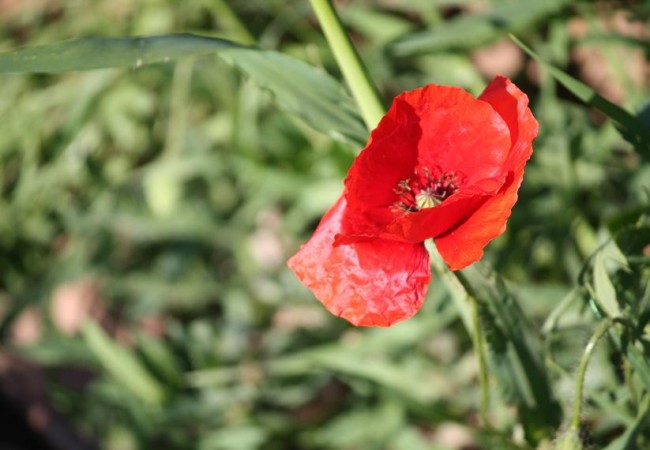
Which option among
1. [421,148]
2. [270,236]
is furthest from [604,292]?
[270,236]

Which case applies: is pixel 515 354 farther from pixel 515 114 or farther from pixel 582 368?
pixel 515 114

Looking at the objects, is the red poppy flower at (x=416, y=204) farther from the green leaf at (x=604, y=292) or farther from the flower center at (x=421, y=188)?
the green leaf at (x=604, y=292)

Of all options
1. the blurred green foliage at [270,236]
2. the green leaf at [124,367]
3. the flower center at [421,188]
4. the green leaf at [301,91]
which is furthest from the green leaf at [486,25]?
the green leaf at [124,367]

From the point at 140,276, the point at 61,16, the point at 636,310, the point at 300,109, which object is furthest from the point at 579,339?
the point at 61,16

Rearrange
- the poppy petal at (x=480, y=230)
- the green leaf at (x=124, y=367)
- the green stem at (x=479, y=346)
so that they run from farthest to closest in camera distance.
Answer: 1. the green leaf at (x=124, y=367)
2. the green stem at (x=479, y=346)
3. the poppy petal at (x=480, y=230)

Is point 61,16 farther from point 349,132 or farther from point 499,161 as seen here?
point 499,161

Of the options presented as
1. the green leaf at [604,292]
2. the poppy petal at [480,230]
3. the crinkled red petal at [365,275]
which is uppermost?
the poppy petal at [480,230]
